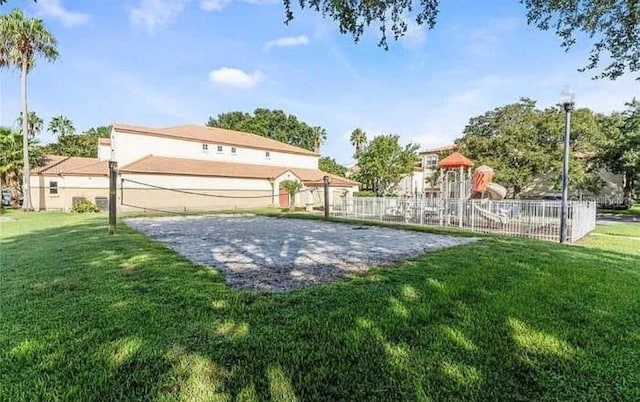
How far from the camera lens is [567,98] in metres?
9.14

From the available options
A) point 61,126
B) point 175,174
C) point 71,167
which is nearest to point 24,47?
point 71,167

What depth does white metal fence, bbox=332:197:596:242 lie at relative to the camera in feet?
35.8

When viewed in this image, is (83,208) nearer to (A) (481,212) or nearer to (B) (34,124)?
(B) (34,124)

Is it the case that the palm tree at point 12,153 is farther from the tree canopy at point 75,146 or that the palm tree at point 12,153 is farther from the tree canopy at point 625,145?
the tree canopy at point 625,145

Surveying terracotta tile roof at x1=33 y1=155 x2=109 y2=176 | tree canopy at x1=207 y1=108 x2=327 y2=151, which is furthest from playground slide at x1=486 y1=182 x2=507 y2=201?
tree canopy at x1=207 y1=108 x2=327 y2=151

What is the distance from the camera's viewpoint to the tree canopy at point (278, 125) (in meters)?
59.4

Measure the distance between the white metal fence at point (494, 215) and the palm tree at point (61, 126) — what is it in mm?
47096

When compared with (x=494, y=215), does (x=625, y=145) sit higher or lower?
higher

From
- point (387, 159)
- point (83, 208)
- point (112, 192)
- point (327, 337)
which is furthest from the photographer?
point (387, 159)

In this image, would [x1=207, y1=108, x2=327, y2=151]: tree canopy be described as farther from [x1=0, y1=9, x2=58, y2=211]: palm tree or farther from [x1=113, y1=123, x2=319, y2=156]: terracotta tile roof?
[x1=0, y1=9, x2=58, y2=211]: palm tree

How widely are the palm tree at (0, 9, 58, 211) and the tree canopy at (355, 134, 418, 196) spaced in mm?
24757

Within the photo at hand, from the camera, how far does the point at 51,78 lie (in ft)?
80.1

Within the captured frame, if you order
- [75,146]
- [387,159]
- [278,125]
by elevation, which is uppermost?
[278,125]

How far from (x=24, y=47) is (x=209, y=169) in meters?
13.8
